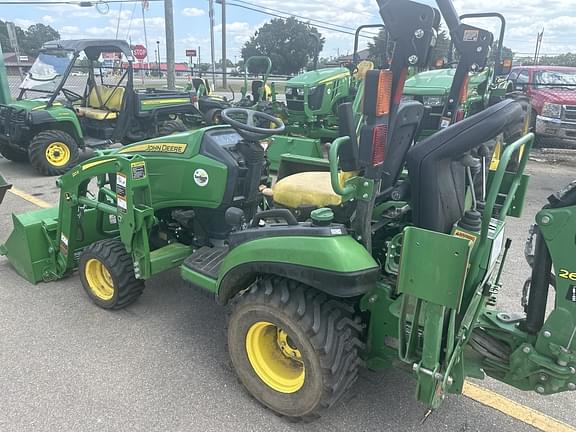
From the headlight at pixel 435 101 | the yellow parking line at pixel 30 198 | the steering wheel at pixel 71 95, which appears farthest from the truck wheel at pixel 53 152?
the headlight at pixel 435 101

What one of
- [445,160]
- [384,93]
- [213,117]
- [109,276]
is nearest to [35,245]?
[109,276]

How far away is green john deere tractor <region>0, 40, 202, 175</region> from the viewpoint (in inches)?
301

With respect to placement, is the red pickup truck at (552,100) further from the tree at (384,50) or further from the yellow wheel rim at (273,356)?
the yellow wheel rim at (273,356)

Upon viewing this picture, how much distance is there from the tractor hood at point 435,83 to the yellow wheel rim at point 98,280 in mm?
6175

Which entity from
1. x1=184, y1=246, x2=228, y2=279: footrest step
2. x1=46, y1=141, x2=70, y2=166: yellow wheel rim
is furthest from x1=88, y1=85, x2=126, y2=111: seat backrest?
x1=184, y1=246, x2=228, y2=279: footrest step

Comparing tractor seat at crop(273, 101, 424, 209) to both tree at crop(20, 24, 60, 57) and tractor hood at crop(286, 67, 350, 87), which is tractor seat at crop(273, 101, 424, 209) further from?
tree at crop(20, 24, 60, 57)

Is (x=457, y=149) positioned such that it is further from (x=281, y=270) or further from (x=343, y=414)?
(x=343, y=414)

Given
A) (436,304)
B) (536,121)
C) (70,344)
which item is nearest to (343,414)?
(436,304)

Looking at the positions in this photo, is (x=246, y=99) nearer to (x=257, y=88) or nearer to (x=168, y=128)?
(x=257, y=88)

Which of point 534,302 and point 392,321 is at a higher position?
point 534,302

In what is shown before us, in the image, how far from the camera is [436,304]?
1927 millimetres

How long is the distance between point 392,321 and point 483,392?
87 cm

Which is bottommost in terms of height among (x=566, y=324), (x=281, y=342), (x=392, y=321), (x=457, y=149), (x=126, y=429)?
(x=126, y=429)

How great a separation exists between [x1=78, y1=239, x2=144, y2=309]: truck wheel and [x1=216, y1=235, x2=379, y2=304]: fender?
1279 millimetres
